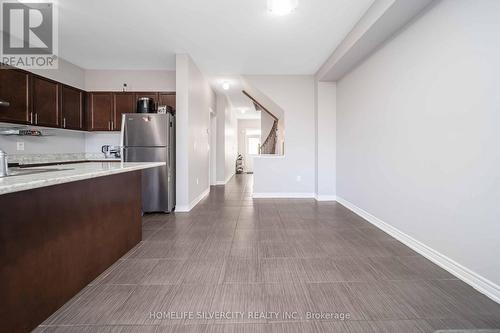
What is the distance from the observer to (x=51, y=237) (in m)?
1.60

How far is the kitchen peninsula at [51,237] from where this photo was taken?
131 centimetres

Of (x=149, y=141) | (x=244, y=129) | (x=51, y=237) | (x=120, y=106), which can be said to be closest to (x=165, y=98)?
(x=120, y=106)

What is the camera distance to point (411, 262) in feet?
7.54

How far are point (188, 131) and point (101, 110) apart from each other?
1.82 m

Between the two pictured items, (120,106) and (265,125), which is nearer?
(120,106)

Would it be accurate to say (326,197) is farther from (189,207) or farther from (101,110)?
(101,110)

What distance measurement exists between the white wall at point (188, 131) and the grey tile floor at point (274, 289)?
1.26 meters

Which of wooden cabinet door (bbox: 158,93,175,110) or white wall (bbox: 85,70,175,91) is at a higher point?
white wall (bbox: 85,70,175,91)

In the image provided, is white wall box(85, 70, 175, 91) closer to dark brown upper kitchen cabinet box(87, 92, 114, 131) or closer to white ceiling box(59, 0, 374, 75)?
white ceiling box(59, 0, 374, 75)

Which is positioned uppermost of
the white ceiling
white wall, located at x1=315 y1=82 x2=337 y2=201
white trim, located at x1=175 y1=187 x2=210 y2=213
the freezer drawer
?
the white ceiling

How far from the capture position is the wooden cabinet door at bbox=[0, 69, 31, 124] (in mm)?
3061

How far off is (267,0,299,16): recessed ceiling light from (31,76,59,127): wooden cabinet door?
11.2ft

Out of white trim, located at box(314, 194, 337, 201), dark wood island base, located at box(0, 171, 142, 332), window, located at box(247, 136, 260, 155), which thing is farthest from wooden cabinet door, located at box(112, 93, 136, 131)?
window, located at box(247, 136, 260, 155)

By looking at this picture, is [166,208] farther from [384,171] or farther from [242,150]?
[242,150]
